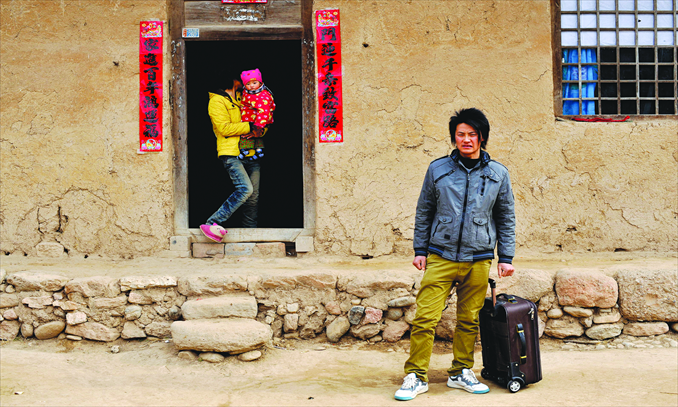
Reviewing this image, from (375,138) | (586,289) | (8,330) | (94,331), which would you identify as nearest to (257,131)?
(375,138)

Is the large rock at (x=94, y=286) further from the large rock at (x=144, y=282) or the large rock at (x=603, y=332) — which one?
the large rock at (x=603, y=332)

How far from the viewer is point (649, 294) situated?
175 inches

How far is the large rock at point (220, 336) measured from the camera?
4.09 m

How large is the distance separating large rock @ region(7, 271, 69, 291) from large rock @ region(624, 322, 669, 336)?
451 centimetres

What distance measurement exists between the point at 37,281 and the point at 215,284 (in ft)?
4.67

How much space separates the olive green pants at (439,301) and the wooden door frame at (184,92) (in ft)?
6.17

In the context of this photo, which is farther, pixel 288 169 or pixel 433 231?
pixel 288 169

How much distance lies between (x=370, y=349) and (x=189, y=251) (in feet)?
5.99

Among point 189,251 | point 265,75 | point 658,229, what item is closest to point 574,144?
point 658,229

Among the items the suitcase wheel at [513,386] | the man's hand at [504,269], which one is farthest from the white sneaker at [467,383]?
the man's hand at [504,269]

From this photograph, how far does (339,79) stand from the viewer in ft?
16.2

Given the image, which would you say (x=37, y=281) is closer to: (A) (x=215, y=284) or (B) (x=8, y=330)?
(B) (x=8, y=330)

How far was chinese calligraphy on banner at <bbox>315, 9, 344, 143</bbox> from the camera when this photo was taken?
4945 mm

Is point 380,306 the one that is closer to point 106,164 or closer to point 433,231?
point 433,231
